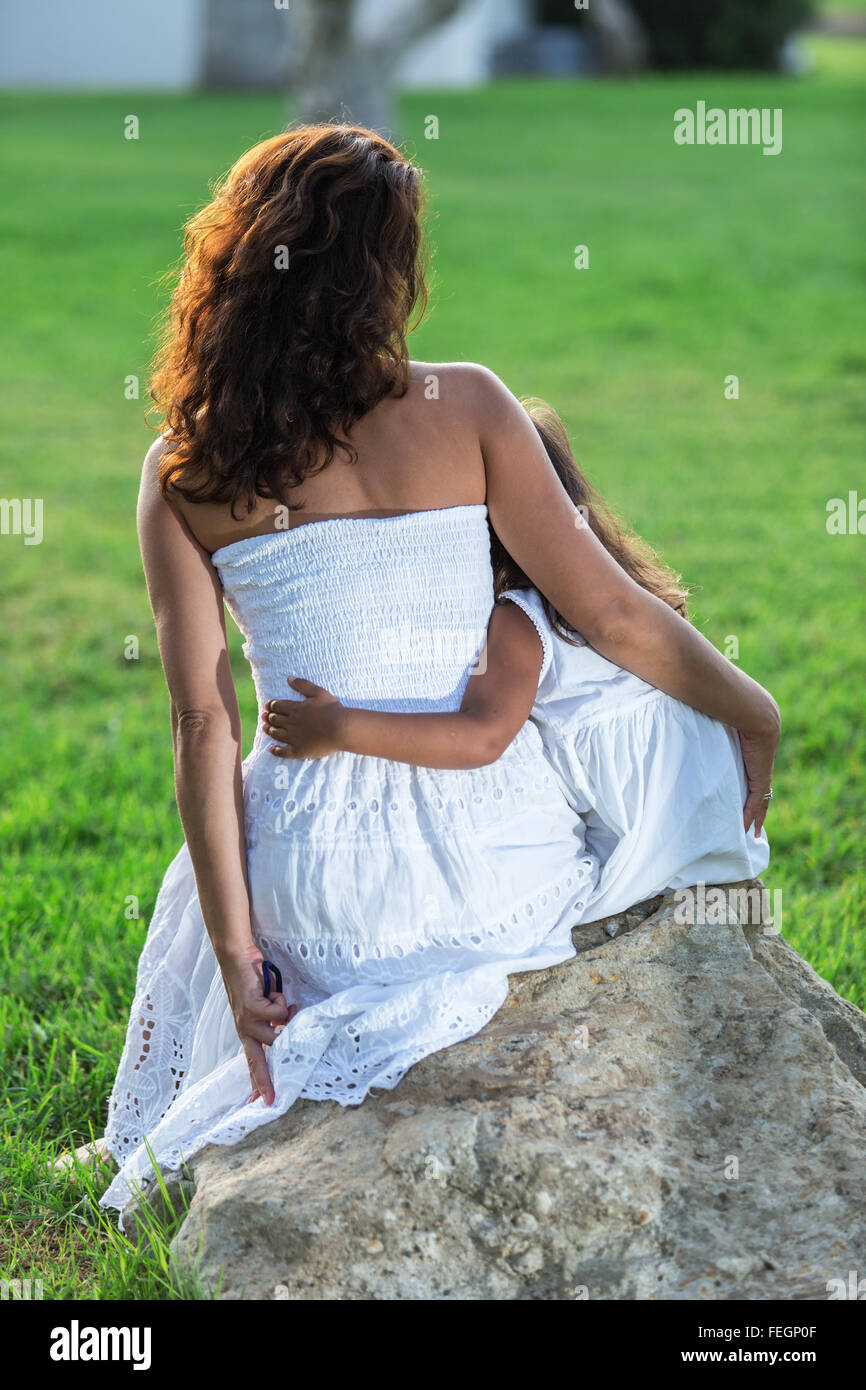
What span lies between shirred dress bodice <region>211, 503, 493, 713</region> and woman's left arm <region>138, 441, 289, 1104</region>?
0.23 ft

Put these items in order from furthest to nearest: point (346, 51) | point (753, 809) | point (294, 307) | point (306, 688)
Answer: point (346, 51), point (753, 809), point (306, 688), point (294, 307)

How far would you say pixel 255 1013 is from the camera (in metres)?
2.16

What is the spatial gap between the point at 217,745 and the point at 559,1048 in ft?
2.38

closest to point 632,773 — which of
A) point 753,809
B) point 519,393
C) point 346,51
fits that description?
point 753,809

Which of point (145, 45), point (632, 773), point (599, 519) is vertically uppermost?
point (145, 45)

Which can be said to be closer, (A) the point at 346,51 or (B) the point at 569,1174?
(B) the point at 569,1174

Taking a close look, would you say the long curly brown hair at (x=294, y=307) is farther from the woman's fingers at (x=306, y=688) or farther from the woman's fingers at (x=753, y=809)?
the woman's fingers at (x=753, y=809)

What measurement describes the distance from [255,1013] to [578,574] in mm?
859

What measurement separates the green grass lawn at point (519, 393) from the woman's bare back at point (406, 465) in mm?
287

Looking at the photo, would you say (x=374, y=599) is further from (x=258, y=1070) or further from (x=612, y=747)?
(x=258, y=1070)

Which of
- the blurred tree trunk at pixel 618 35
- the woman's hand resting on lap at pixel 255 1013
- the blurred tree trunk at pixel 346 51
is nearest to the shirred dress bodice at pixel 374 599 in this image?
the woman's hand resting on lap at pixel 255 1013

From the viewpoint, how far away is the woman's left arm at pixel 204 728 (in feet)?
7.20
